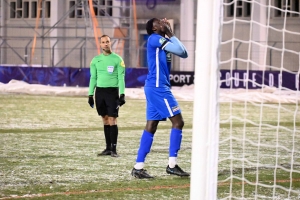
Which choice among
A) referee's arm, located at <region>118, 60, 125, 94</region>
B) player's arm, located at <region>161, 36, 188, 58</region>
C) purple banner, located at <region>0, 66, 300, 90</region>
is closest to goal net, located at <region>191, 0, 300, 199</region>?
player's arm, located at <region>161, 36, 188, 58</region>

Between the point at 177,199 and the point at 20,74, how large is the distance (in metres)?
22.6

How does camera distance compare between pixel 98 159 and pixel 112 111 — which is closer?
pixel 98 159

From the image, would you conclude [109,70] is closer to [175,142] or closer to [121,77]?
[121,77]

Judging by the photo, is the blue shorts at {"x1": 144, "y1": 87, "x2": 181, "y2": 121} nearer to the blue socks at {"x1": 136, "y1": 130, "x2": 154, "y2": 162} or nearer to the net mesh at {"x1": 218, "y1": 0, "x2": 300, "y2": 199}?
the blue socks at {"x1": 136, "y1": 130, "x2": 154, "y2": 162}

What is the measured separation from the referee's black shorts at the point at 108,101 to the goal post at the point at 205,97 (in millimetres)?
5168

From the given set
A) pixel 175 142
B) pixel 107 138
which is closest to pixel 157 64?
pixel 175 142

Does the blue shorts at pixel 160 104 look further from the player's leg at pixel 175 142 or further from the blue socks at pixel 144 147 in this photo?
the blue socks at pixel 144 147

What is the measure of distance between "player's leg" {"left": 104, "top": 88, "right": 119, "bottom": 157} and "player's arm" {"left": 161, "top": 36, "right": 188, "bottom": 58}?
8.46ft

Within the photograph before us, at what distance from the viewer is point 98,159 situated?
32.8ft

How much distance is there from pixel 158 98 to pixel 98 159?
1.98m

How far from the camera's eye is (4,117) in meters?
16.7

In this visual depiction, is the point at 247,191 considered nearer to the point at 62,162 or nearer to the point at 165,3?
the point at 62,162

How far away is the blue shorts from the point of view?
8391mm

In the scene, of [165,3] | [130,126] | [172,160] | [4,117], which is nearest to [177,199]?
[172,160]
